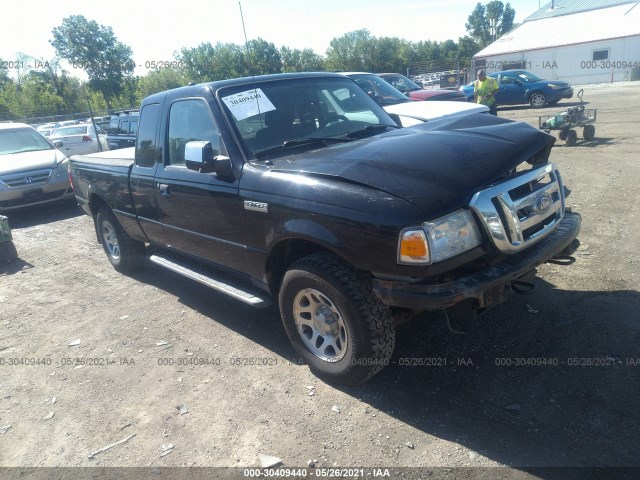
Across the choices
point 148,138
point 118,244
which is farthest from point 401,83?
point 148,138

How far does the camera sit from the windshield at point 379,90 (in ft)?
30.2

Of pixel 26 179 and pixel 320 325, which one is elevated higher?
pixel 26 179

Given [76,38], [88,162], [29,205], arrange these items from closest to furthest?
1. [88,162]
2. [29,205]
3. [76,38]

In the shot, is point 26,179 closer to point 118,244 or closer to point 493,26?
point 118,244

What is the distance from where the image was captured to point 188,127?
421cm

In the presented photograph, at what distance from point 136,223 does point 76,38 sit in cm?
5613

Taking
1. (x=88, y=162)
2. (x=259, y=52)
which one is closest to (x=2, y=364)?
(x=88, y=162)

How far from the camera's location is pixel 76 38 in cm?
5150

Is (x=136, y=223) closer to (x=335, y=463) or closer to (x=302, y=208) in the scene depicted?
(x=302, y=208)

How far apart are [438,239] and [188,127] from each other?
2.53 metres

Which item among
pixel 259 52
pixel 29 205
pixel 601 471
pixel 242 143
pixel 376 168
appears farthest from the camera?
pixel 259 52

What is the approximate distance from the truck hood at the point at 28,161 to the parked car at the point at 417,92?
7892 mm

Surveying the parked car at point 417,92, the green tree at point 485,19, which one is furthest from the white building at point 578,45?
the green tree at point 485,19

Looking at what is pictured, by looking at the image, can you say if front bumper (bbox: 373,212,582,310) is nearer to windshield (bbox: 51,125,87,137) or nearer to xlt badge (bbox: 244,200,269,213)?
xlt badge (bbox: 244,200,269,213)
